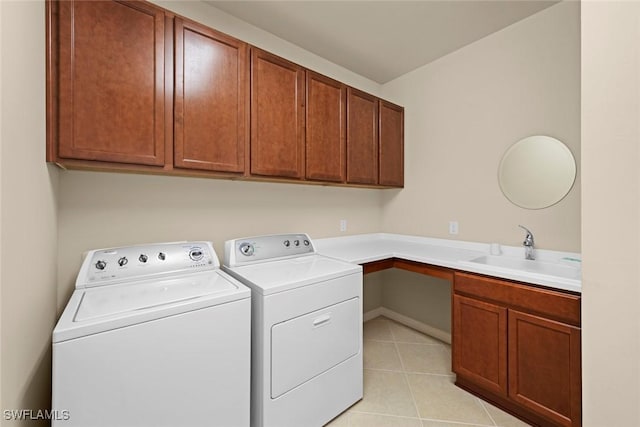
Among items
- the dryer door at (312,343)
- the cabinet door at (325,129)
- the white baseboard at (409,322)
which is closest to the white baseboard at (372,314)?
the white baseboard at (409,322)

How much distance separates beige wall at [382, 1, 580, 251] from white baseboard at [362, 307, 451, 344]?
94cm

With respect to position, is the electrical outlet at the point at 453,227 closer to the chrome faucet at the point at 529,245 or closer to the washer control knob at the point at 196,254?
the chrome faucet at the point at 529,245

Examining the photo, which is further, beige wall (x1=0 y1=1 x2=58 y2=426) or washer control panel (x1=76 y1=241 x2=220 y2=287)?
washer control panel (x1=76 y1=241 x2=220 y2=287)

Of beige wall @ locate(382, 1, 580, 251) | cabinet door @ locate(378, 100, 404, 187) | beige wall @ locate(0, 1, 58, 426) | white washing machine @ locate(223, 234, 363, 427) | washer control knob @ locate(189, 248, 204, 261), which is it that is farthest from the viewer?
cabinet door @ locate(378, 100, 404, 187)

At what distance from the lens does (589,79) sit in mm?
887

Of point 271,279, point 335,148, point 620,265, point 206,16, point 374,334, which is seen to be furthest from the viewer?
point 374,334

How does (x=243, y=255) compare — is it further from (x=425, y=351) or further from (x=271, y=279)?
(x=425, y=351)

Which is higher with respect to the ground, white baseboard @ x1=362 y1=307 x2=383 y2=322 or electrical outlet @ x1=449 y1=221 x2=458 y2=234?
electrical outlet @ x1=449 y1=221 x2=458 y2=234

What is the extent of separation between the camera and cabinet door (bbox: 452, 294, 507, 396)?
1.67m

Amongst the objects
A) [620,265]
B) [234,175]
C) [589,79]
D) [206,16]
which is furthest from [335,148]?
[620,265]

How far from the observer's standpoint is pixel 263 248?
192 cm

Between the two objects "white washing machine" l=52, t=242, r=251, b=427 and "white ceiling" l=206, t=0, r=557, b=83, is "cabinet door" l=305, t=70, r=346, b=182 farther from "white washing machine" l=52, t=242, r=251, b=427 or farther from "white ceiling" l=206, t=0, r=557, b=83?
"white washing machine" l=52, t=242, r=251, b=427

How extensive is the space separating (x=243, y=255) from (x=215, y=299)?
609 millimetres

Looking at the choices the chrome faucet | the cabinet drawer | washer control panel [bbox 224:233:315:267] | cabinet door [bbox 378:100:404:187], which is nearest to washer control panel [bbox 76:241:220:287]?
washer control panel [bbox 224:233:315:267]
